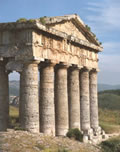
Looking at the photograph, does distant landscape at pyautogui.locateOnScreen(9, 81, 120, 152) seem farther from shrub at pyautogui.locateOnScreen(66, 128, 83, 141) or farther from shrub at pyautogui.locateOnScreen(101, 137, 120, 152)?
shrub at pyautogui.locateOnScreen(66, 128, 83, 141)

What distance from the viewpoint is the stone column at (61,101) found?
25.3 metres

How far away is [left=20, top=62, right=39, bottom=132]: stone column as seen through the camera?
2086cm

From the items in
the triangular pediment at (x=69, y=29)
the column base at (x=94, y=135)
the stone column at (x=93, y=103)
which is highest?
the triangular pediment at (x=69, y=29)

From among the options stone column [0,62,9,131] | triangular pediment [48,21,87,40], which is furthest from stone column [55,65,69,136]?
stone column [0,62,9,131]

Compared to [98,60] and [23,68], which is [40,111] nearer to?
[23,68]

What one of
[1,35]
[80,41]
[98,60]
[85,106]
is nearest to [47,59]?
[1,35]

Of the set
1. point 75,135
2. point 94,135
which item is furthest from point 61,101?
point 94,135

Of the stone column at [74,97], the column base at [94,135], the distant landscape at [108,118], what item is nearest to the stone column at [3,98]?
the distant landscape at [108,118]

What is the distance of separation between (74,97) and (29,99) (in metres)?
7.50

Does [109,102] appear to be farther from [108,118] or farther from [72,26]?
[72,26]

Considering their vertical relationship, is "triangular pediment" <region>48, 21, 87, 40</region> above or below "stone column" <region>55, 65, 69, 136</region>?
above

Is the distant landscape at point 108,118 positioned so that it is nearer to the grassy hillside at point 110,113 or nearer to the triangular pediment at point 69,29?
the grassy hillside at point 110,113

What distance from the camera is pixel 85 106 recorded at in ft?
96.5

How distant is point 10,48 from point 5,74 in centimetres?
269
